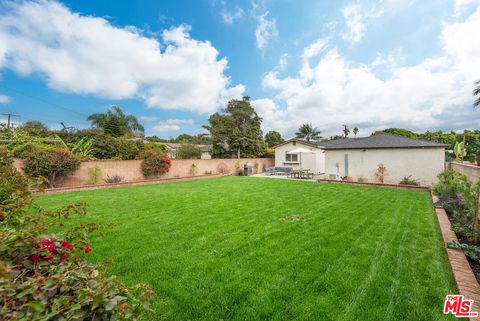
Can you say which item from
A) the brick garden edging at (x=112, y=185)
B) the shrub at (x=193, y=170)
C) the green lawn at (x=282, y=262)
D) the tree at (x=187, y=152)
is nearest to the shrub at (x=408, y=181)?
the green lawn at (x=282, y=262)

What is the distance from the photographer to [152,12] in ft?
38.7

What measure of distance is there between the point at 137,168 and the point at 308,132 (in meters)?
39.1

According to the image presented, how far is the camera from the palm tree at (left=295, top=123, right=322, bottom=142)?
46062mm

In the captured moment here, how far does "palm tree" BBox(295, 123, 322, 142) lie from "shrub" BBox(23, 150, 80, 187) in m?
42.0

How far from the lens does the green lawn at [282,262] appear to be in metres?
2.57

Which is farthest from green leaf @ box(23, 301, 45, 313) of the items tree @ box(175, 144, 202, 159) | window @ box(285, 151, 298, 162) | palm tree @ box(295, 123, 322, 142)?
palm tree @ box(295, 123, 322, 142)

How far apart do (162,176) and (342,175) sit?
541 inches

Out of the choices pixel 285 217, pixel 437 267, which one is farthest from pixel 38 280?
pixel 285 217

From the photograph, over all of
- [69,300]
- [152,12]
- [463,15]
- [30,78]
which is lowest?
[69,300]

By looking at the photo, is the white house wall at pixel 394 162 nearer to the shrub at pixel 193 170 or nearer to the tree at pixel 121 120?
the shrub at pixel 193 170

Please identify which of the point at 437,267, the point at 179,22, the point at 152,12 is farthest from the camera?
the point at 179,22

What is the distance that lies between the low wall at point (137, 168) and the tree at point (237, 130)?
3.49 meters

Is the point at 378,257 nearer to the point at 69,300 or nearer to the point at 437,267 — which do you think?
the point at 437,267

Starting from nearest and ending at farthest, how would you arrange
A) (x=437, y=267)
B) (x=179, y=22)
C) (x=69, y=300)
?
1. (x=69, y=300)
2. (x=437, y=267)
3. (x=179, y=22)
